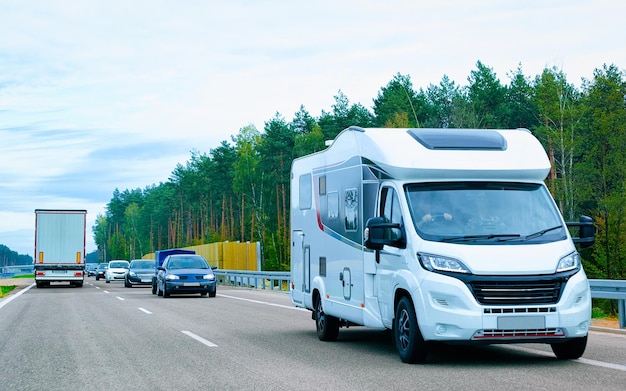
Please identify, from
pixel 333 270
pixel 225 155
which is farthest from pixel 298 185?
pixel 225 155

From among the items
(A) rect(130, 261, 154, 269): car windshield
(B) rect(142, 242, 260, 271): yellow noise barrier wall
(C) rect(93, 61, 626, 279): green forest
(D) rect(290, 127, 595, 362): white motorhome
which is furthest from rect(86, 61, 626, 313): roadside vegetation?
(D) rect(290, 127, 595, 362): white motorhome

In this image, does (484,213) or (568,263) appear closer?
(568,263)

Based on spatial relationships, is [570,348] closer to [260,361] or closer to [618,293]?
[260,361]

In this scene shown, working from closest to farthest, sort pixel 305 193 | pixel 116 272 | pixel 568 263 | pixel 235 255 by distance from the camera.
→ pixel 568 263
pixel 305 193
pixel 235 255
pixel 116 272

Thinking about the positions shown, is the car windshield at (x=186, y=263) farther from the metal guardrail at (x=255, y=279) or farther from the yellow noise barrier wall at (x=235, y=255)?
the yellow noise barrier wall at (x=235, y=255)

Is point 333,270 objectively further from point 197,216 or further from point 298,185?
point 197,216

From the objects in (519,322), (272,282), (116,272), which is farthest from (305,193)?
(116,272)

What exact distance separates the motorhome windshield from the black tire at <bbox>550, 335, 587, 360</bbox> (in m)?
1.23

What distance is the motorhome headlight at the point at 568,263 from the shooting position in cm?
945

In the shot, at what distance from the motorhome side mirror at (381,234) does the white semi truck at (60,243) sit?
111ft

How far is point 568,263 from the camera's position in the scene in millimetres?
9547

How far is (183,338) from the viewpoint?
13.9 meters

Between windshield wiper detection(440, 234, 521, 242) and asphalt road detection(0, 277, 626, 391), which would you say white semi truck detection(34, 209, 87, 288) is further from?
windshield wiper detection(440, 234, 521, 242)

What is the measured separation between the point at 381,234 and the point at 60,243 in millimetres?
34441
